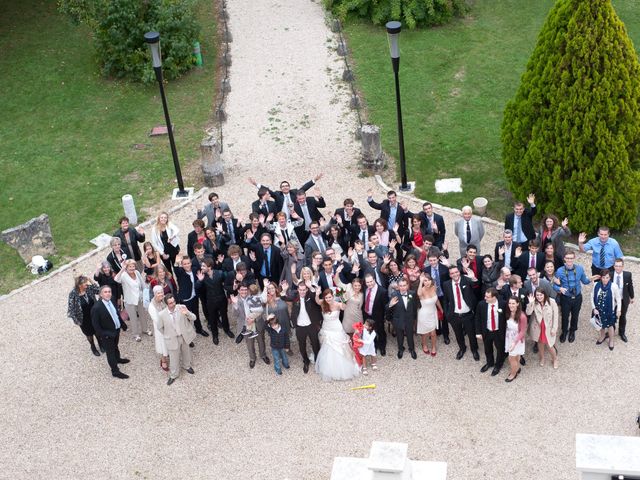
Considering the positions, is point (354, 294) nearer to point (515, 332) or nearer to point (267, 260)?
point (267, 260)

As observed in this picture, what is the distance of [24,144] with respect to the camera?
24.2 metres

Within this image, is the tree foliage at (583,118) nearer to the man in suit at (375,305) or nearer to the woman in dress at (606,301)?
the woman in dress at (606,301)

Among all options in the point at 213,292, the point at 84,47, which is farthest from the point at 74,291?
the point at 84,47

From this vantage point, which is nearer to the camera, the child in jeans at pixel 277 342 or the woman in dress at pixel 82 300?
the child in jeans at pixel 277 342

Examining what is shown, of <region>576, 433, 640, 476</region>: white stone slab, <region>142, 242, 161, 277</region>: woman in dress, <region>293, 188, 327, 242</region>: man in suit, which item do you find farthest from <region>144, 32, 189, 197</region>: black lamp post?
<region>576, 433, 640, 476</region>: white stone slab

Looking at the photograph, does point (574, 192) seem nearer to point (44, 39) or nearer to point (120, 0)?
point (120, 0)

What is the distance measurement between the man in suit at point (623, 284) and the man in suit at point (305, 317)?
481 centimetres

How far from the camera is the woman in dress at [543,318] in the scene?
50.0 feet

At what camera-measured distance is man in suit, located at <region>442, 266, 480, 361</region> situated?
15.7 m

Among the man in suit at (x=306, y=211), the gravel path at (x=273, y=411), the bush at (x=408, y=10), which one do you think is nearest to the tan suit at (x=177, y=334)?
the gravel path at (x=273, y=411)

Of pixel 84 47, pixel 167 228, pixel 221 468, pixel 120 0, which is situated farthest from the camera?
pixel 84 47

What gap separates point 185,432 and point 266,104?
11665mm

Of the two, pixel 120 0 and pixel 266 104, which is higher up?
pixel 120 0

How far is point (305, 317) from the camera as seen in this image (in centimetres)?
1590
